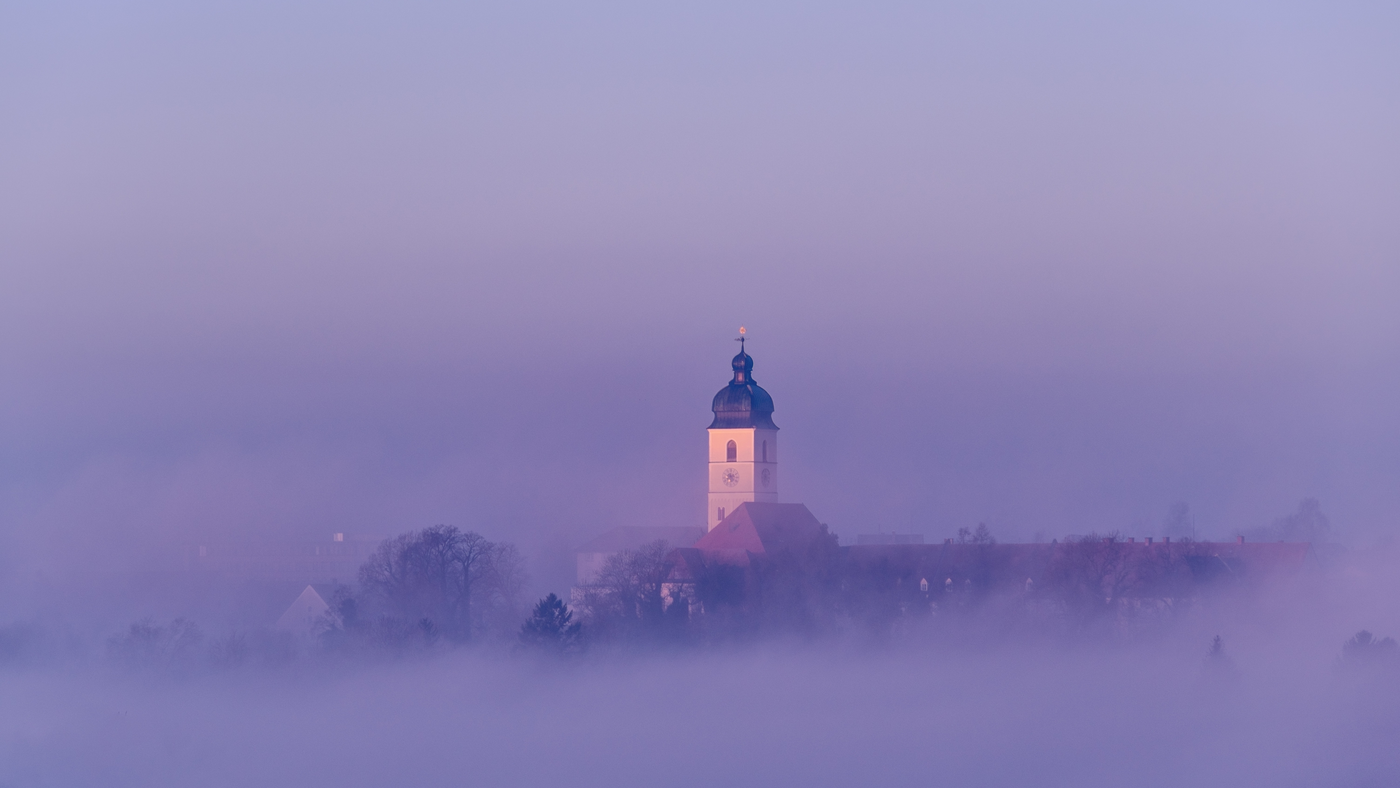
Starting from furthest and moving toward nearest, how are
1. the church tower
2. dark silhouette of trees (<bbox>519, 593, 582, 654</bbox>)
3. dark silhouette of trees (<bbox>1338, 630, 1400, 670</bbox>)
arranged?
the church tower
dark silhouette of trees (<bbox>519, 593, 582, 654</bbox>)
dark silhouette of trees (<bbox>1338, 630, 1400, 670</bbox>)

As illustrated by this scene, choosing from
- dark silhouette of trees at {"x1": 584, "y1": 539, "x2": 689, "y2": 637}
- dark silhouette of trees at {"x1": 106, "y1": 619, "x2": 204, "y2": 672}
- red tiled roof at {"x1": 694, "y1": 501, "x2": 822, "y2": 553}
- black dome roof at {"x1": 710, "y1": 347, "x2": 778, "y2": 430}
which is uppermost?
black dome roof at {"x1": 710, "y1": 347, "x2": 778, "y2": 430}

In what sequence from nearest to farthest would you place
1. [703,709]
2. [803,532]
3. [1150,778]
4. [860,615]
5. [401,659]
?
[1150,778] → [703,709] → [401,659] → [860,615] → [803,532]

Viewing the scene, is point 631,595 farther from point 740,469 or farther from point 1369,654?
point 1369,654

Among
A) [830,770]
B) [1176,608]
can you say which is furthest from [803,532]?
[830,770]

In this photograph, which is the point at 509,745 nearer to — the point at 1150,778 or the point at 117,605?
the point at 1150,778

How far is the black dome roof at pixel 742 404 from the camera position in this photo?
343 feet

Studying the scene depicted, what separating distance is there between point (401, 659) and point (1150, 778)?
1237 inches

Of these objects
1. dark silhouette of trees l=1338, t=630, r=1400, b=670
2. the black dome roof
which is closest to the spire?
the black dome roof

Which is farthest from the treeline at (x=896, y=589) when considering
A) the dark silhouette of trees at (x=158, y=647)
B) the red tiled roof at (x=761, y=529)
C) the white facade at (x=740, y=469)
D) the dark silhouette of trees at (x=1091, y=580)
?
the dark silhouette of trees at (x=158, y=647)

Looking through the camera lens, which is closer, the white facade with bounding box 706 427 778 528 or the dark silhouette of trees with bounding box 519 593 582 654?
the dark silhouette of trees with bounding box 519 593 582 654

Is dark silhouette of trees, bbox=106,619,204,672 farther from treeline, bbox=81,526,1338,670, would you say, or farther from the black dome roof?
the black dome roof

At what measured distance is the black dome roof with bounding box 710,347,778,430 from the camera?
104 m

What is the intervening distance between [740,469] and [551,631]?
98.2ft

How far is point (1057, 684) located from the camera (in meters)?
74.6
